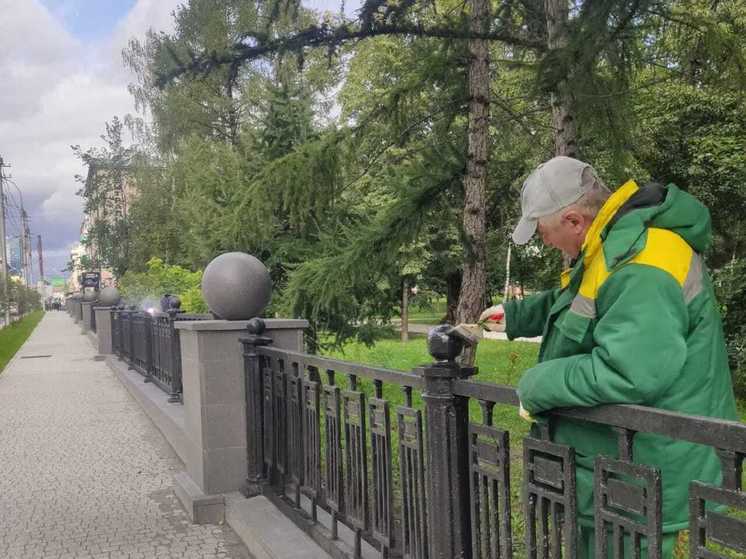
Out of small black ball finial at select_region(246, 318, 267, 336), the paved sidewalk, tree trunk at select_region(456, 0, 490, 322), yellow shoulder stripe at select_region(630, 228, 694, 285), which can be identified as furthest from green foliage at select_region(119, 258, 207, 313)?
yellow shoulder stripe at select_region(630, 228, 694, 285)

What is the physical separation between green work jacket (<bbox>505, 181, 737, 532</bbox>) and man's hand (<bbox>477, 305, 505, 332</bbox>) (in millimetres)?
546

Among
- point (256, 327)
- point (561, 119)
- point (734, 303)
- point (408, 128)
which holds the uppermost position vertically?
point (408, 128)

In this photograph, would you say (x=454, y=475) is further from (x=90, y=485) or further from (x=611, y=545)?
(x=90, y=485)

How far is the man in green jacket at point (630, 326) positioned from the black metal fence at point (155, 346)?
611 cm

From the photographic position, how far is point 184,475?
206 inches

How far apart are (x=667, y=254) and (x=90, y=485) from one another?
209 inches

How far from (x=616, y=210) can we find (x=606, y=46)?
3562 millimetres

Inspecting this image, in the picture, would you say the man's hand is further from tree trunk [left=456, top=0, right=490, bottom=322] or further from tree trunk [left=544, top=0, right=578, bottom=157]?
tree trunk [left=456, top=0, right=490, bottom=322]

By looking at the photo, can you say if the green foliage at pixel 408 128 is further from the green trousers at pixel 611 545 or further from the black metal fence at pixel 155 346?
the green trousers at pixel 611 545

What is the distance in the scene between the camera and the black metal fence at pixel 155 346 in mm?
7629

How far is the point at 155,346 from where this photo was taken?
30.2ft

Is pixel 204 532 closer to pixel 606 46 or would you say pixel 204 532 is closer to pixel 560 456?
pixel 560 456

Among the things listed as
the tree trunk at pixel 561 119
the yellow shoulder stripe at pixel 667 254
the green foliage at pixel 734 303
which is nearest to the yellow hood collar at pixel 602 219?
the yellow shoulder stripe at pixel 667 254

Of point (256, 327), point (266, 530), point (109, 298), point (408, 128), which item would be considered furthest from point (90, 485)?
point (109, 298)
